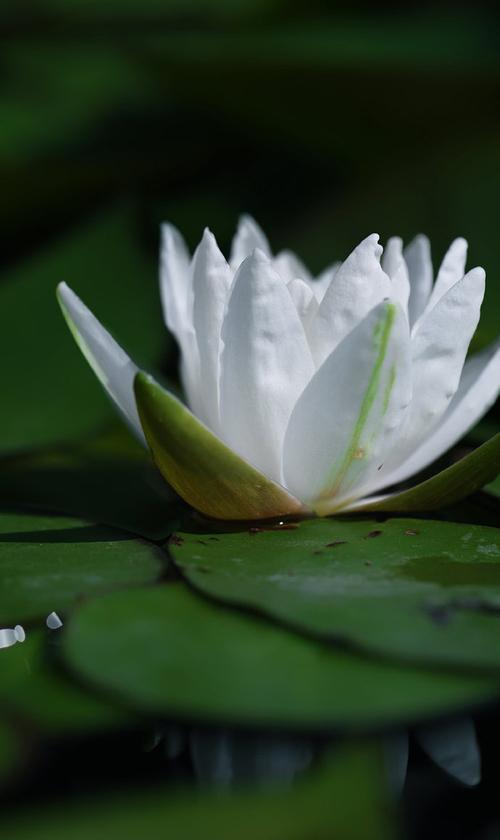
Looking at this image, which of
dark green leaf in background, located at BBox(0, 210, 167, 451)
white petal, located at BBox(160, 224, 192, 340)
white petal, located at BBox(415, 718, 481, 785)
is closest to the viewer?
white petal, located at BBox(415, 718, 481, 785)

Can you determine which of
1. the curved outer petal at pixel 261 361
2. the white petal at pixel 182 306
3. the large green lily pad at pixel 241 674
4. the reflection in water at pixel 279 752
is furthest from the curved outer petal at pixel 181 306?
the reflection in water at pixel 279 752

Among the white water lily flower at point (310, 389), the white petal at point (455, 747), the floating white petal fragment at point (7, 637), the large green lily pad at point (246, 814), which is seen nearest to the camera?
the large green lily pad at point (246, 814)

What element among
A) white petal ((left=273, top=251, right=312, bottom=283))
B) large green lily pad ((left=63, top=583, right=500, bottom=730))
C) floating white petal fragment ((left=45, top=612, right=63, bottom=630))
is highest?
white petal ((left=273, top=251, right=312, bottom=283))

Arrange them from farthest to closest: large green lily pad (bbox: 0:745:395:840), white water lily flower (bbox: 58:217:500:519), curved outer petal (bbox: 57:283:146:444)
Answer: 1. curved outer petal (bbox: 57:283:146:444)
2. white water lily flower (bbox: 58:217:500:519)
3. large green lily pad (bbox: 0:745:395:840)

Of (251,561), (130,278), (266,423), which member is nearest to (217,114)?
(130,278)

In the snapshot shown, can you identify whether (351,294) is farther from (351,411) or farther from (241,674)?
(241,674)

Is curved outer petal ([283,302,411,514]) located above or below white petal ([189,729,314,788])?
above

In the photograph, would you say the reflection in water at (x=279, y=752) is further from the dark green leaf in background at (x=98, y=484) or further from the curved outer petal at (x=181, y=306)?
the curved outer petal at (x=181, y=306)

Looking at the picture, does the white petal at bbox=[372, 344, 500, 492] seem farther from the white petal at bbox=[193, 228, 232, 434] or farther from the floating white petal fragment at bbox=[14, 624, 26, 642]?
the floating white petal fragment at bbox=[14, 624, 26, 642]

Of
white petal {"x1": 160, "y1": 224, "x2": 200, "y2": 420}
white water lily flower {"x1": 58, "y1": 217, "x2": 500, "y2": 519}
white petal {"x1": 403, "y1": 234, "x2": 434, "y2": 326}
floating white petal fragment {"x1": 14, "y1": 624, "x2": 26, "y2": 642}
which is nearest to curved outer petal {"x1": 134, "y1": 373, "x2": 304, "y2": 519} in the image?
white water lily flower {"x1": 58, "y1": 217, "x2": 500, "y2": 519}
